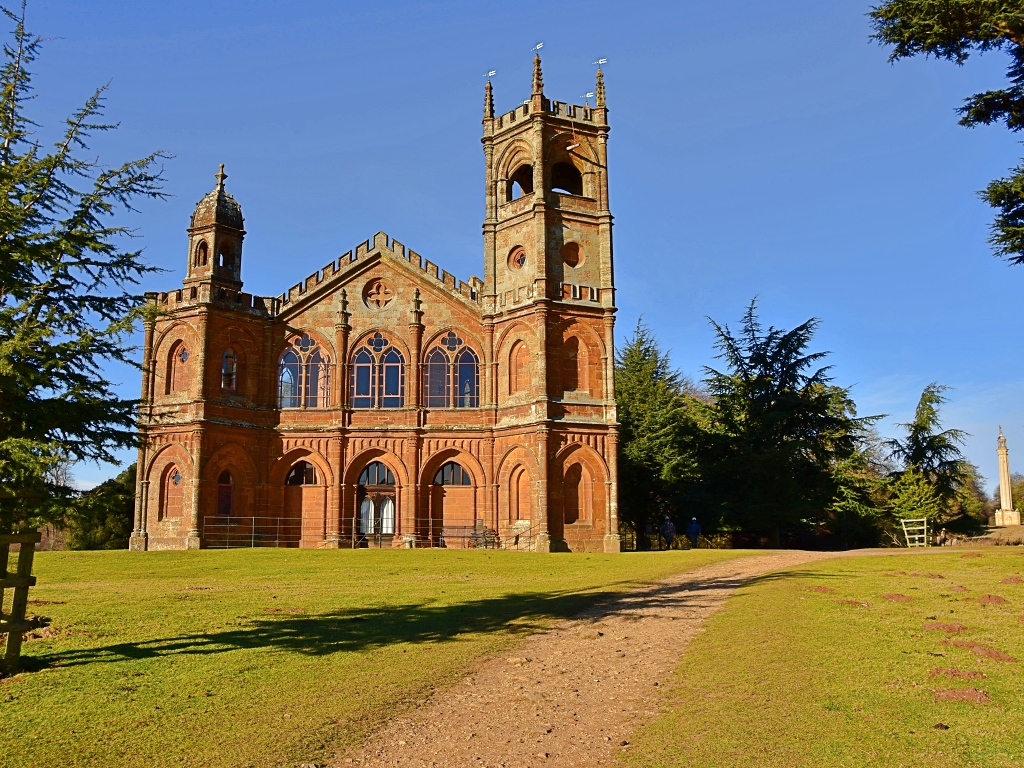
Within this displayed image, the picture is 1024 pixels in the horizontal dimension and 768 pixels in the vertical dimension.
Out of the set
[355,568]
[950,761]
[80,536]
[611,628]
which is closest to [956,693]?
[950,761]

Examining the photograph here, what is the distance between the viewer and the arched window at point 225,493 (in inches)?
1490

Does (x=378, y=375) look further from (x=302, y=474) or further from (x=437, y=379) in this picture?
(x=302, y=474)

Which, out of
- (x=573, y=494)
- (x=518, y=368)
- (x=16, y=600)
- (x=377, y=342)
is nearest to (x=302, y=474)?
(x=377, y=342)

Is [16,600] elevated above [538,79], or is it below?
below

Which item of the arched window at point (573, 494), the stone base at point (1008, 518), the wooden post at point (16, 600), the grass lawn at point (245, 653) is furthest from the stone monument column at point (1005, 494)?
the wooden post at point (16, 600)

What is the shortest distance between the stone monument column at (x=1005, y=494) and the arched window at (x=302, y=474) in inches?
1865

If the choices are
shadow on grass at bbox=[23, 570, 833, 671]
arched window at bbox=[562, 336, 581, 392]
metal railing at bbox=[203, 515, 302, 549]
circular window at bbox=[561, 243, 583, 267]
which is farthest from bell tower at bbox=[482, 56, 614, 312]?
shadow on grass at bbox=[23, 570, 833, 671]

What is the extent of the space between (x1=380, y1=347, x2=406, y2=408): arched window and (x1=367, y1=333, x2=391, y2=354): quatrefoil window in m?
0.35

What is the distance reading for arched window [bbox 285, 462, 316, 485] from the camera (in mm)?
39531

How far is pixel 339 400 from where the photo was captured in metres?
39.9

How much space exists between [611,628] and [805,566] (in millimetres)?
11856

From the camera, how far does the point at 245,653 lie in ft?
37.8

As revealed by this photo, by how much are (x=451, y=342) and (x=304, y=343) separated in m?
7.11

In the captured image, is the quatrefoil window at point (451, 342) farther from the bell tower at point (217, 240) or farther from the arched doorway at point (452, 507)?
the bell tower at point (217, 240)
